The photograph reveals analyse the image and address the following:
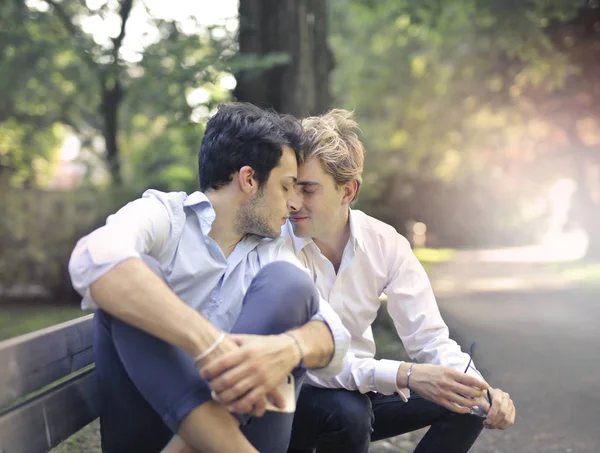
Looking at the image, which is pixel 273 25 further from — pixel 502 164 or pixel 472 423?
pixel 502 164

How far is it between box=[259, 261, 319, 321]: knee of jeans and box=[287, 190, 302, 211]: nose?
646 mm

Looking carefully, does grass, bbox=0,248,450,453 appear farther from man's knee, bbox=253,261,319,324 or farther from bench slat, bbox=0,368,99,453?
man's knee, bbox=253,261,319,324

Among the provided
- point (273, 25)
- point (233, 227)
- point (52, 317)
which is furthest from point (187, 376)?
point (52, 317)

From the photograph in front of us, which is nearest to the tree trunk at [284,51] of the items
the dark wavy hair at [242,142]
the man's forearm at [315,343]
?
the dark wavy hair at [242,142]

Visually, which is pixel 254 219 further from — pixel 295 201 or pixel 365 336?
pixel 365 336

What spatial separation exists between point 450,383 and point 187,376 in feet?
3.29

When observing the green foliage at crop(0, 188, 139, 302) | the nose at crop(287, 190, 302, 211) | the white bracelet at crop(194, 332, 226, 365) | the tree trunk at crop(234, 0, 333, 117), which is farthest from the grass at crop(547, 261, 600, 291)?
the white bracelet at crop(194, 332, 226, 365)

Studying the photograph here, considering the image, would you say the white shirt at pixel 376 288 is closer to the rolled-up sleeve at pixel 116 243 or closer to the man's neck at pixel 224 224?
the man's neck at pixel 224 224

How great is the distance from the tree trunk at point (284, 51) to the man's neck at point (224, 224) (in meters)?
6.04

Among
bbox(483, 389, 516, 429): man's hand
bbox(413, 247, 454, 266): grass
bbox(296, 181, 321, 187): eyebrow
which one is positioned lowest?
bbox(413, 247, 454, 266): grass

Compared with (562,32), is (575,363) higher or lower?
lower

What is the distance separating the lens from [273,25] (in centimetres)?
913

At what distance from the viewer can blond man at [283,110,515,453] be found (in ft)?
9.45

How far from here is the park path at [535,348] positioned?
18.0 feet
